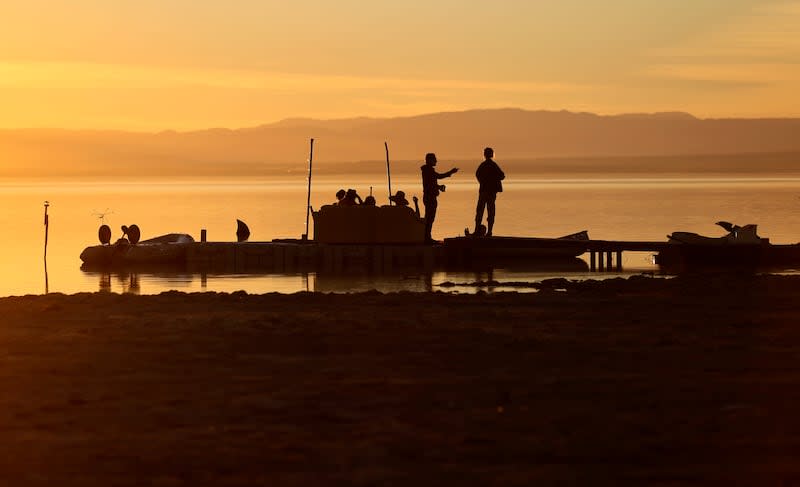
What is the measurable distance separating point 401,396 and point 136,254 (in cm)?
2752

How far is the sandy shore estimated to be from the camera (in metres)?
9.40

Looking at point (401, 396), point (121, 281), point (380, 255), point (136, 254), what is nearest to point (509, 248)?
point (380, 255)

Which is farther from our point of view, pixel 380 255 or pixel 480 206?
pixel 380 255

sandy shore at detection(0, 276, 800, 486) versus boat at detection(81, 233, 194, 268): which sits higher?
boat at detection(81, 233, 194, 268)

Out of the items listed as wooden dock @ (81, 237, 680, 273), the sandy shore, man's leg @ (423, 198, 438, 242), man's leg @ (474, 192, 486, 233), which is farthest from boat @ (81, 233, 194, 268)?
the sandy shore

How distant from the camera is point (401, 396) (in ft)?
39.5

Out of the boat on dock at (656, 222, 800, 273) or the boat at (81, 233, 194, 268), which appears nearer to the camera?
the boat on dock at (656, 222, 800, 273)

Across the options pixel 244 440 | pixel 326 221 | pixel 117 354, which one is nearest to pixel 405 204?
pixel 326 221

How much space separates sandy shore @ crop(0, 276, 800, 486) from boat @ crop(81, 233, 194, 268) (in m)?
18.2

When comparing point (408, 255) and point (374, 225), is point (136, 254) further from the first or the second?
point (408, 255)

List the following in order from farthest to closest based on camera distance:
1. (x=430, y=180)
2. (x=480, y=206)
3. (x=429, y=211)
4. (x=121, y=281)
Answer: (x=429, y=211)
(x=480, y=206)
(x=121, y=281)
(x=430, y=180)

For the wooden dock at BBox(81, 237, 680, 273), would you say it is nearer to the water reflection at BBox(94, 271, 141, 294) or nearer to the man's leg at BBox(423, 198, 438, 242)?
the man's leg at BBox(423, 198, 438, 242)

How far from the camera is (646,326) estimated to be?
17.3 meters

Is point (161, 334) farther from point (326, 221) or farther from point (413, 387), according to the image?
point (326, 221)
